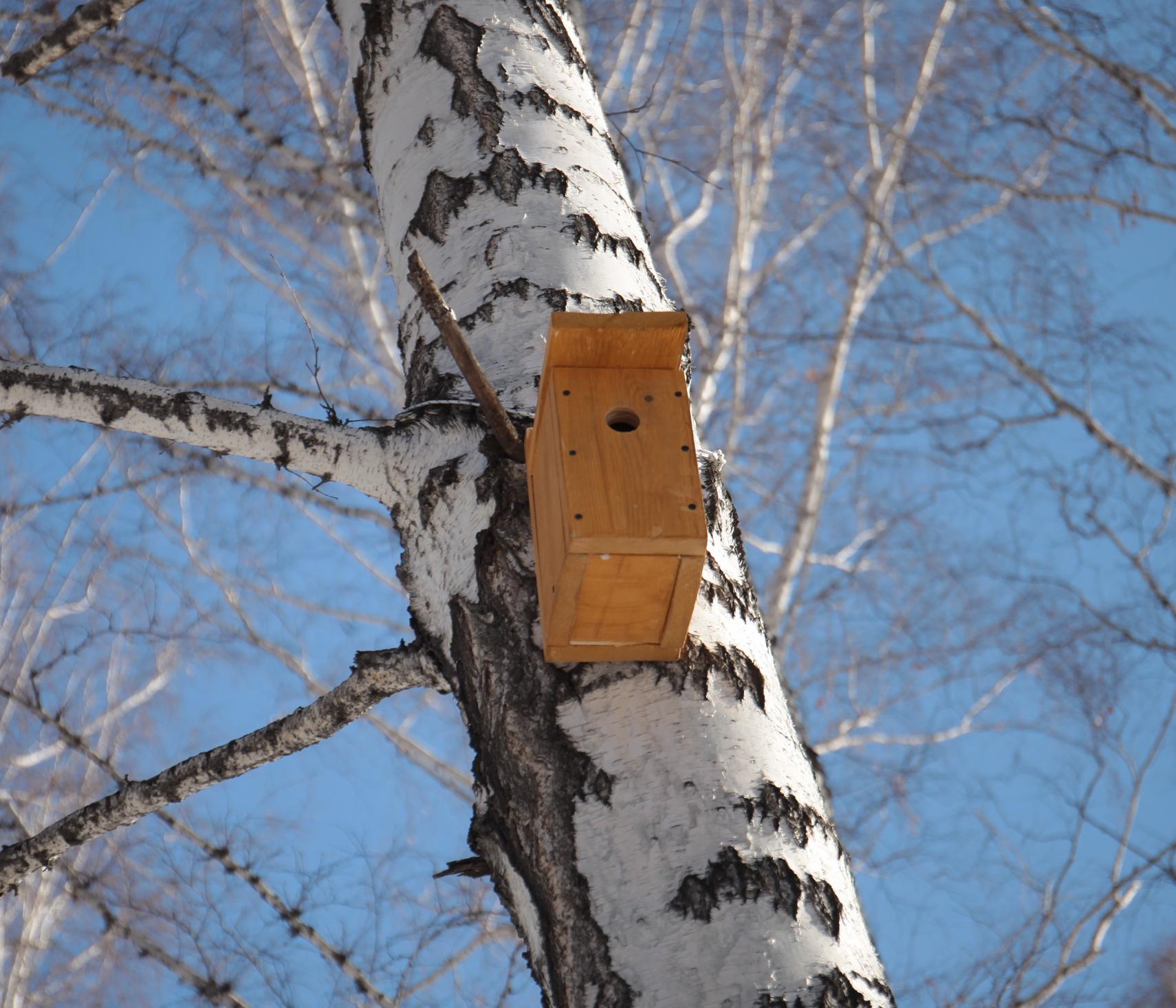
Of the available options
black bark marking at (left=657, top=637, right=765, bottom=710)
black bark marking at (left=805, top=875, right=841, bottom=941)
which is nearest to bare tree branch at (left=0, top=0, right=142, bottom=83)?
black bark marking at (left=657, top=637, right=765, bottom=710)

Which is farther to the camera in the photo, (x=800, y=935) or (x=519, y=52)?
(x=519, y=52)

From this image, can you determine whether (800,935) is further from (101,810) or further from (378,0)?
(378,0)

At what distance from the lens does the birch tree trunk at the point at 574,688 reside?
1277 mm

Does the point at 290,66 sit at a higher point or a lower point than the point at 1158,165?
higher

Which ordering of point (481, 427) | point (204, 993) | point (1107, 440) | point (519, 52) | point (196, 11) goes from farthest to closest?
1. point (196, 11)
2. point (1107, 440)
3. point (204, 993)
4. point (519, 52)
5. point (481, 427)

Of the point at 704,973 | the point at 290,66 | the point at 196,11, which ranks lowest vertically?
the point at 704,973

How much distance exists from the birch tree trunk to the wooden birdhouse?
0.05 m

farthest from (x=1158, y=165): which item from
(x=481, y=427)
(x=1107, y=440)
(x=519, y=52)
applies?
(x=481, y=427)

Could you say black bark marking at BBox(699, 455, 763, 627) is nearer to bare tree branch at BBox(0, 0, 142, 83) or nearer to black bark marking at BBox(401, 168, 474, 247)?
black bark marking at BBox(401, 168, 474, 247)

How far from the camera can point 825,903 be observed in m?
1.33

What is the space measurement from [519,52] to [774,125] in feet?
15.7

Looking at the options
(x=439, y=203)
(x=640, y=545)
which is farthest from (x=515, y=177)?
(x=640, y=545)

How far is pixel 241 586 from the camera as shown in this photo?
232 inches

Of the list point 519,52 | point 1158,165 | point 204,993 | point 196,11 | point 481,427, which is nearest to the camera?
point 481,427
